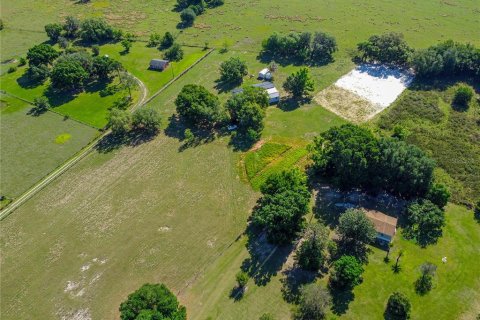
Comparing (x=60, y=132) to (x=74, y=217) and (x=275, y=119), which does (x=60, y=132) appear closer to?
(x=74, y=217)

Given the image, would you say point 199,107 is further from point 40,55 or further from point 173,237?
point 40,55

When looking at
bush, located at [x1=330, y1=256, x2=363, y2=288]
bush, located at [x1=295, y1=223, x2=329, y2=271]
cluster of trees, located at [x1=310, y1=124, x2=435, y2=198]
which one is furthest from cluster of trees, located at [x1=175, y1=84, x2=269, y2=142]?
bush, located at [x1=330, y1=256, x2=363, y2=288]

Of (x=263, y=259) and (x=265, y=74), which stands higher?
(x=265, y=74)

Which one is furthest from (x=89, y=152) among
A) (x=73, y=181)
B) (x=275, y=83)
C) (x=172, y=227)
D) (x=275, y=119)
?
(x=275, y=83)

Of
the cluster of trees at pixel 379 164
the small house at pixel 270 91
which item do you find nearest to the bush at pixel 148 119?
the small house at pixel 270 91

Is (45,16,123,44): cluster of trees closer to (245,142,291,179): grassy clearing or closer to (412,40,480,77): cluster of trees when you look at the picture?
(245,142,291,179): grassy clearing

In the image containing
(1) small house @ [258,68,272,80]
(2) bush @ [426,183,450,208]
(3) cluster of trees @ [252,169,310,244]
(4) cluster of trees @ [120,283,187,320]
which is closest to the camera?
(4) cluster of trees @ [120,283,187,320]

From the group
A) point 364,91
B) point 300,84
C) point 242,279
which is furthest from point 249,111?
point 242,279
